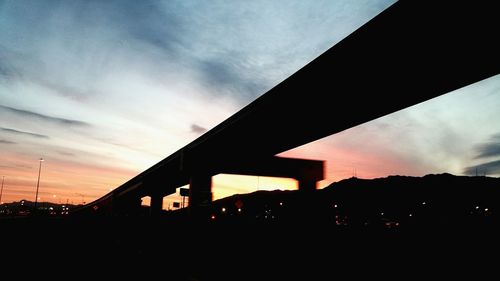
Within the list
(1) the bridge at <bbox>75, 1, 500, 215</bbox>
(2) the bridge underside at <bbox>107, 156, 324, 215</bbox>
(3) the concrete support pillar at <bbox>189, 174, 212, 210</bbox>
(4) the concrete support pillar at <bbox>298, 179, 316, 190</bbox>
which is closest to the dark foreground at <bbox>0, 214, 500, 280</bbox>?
(1) the bridge at <bbox>75, 1, 500, 215</bbox>

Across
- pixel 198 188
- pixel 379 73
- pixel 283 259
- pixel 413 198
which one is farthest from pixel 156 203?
pixel 413 198

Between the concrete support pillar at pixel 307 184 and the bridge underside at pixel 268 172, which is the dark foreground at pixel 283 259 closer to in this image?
the bridge underside at pixel 268 172

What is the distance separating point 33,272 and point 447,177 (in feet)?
460

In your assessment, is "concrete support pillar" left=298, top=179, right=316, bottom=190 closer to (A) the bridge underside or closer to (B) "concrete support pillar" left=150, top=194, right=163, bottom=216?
(A) the bridge underside

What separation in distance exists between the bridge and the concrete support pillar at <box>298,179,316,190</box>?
11.2 m

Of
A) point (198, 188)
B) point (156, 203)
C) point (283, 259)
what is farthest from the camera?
point (156, 203)

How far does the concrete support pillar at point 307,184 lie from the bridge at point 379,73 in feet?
36.9

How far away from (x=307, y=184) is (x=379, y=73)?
21670 mm

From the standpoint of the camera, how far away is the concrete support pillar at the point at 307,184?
101 feet

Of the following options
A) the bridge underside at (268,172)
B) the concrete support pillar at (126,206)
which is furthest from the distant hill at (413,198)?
the bridge underside at (268,172)

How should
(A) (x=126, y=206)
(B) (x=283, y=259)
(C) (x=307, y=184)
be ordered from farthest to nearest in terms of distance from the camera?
(A) (x=126, y=206), (C) (x=307, y=184), (B) (x=283, y=259)

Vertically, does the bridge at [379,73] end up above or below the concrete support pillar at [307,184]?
above

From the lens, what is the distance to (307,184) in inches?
1227

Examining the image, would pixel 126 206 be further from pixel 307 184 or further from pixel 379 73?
pixel 379 73
